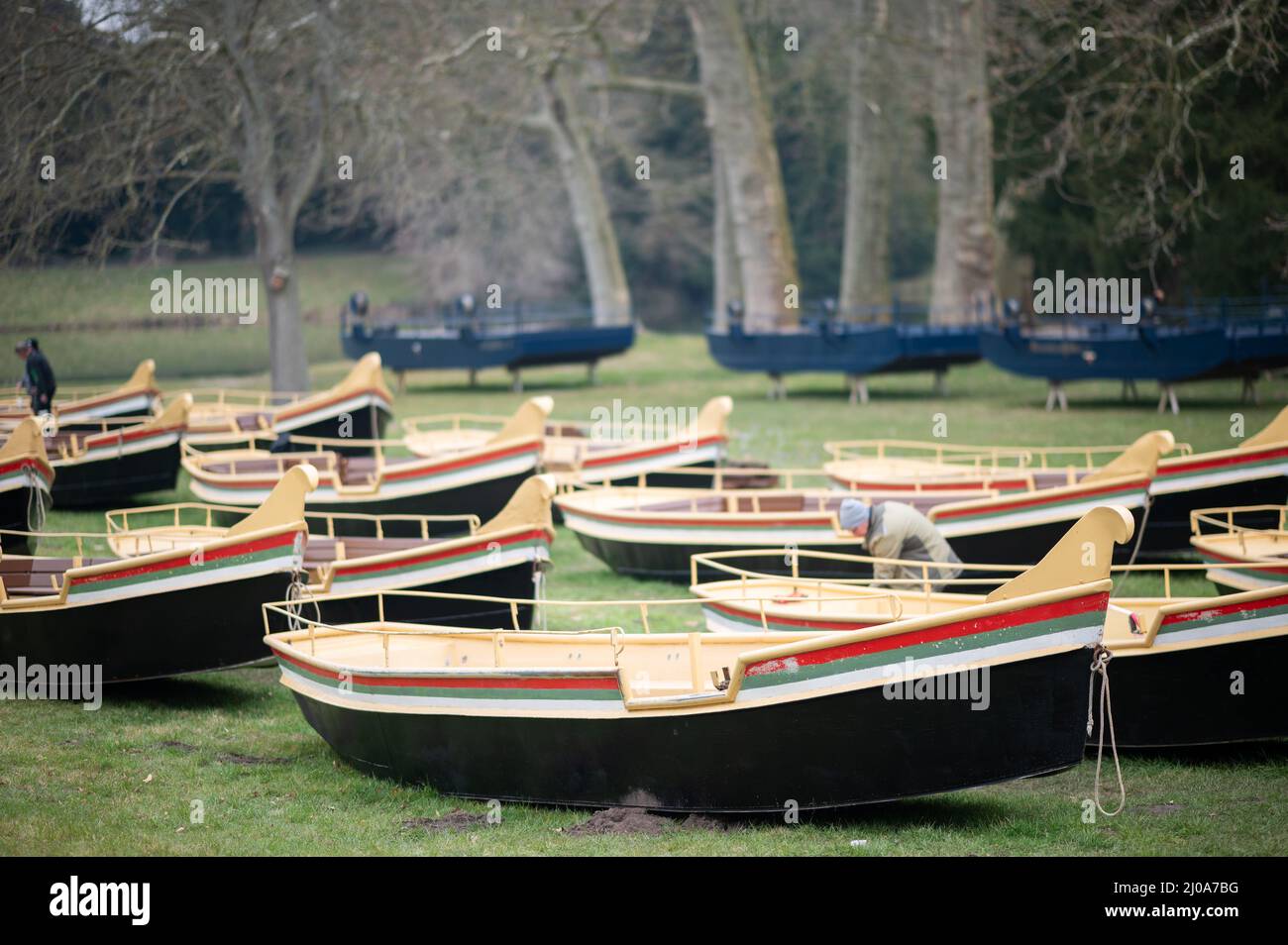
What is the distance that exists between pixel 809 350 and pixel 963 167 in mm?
5800

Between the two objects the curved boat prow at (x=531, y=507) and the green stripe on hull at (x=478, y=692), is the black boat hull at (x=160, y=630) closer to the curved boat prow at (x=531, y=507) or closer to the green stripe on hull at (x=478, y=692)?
the green stripe on hull at (x=478, y=692)

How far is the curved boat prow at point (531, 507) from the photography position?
38.9 ft

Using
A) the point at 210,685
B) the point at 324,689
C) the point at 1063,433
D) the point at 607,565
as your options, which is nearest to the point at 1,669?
the point at 210,685

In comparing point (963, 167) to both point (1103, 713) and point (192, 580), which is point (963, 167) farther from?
point (192, 580)

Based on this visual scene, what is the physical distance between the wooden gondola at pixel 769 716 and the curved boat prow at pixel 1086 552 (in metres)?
0.01

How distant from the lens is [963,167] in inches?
1239

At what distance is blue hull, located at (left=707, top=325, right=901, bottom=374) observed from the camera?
93.1ft

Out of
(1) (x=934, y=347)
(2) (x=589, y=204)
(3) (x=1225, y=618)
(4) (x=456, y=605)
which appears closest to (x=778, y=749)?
(3) (x=1225, y=618)

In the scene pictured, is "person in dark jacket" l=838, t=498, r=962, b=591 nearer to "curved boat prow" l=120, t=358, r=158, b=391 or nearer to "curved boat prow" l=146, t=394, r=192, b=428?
"curved boat prow" l=146, t=394, r=192, b=428

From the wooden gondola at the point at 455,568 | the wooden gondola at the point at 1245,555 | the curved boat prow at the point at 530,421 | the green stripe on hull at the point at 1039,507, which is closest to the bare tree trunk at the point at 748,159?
the curved boat prow at the point at 530,421

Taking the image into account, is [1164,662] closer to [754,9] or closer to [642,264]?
[754,9]

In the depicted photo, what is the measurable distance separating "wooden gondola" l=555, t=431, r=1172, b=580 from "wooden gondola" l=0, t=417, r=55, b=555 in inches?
207

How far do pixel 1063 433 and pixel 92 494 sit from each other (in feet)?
46.8

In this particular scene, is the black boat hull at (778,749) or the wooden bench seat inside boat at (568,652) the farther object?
the wooden bench seat inside boat at (568,652)
